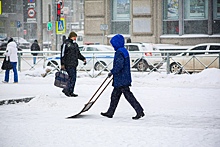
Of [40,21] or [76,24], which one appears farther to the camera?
[76,24]

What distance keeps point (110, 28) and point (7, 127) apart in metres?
26.1

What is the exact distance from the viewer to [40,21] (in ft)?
132

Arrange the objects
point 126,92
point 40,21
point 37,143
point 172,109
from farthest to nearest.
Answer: point 40,21 → point 172,109 → point 126,92 → point 37,143

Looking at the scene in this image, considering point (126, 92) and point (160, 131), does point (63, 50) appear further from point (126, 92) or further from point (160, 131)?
point (160, 131)

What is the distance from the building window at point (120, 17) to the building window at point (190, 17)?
2.60m

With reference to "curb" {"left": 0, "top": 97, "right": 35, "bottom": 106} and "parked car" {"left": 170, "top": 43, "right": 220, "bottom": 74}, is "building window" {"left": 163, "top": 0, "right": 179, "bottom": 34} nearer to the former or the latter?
"parked car" {"left": 170, "top": 43, "right": 220, "bottom": 74}

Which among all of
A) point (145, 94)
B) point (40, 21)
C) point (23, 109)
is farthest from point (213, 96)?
point (40, 21)

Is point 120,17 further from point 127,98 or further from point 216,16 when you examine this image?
point 127,98

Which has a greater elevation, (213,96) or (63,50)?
(63,50)

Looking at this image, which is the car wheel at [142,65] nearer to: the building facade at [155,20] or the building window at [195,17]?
the building facade at [155,20]

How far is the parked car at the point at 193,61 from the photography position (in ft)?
65.2

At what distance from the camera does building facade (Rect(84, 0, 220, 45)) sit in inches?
1273

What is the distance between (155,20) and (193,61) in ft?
43.5

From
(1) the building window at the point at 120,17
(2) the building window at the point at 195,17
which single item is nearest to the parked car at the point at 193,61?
(2) the building window at the point at 195,17
